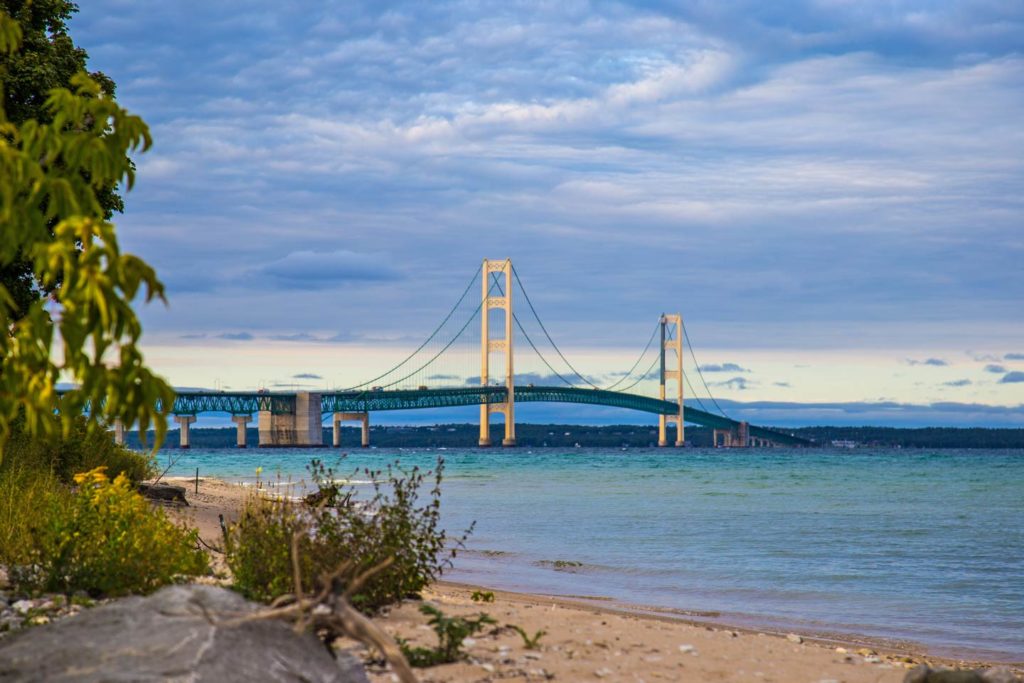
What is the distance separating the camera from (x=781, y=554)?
2180 cm

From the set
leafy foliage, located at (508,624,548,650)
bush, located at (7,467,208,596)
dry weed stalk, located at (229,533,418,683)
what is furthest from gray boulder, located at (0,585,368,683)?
bush, located at (7,467,208,596)

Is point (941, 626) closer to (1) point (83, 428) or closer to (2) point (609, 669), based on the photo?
(2) point (609, 669)

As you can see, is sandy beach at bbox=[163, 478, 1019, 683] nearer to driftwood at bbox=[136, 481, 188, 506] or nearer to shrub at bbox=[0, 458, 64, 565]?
shrub at bbox=[0, 458, 64, 565]

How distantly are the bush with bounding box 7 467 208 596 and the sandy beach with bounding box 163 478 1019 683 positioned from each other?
188 centimetres

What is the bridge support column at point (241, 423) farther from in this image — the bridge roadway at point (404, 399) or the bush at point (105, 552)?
the bush at point (105, 552)

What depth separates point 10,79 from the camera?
17.6 metres

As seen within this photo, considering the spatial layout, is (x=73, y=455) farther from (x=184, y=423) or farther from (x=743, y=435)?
(x=743, y=435)

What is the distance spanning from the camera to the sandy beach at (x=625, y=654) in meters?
7.71

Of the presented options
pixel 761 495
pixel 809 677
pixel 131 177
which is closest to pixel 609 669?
pixel 809 677

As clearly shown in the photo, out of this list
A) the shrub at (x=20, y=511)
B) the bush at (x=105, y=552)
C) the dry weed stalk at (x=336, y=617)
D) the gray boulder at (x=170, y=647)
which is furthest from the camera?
the shrub at (x=20, y=511)

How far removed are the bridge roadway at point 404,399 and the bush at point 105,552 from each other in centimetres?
8262

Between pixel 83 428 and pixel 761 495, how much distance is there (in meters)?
28.7

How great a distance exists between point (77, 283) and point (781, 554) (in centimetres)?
1933

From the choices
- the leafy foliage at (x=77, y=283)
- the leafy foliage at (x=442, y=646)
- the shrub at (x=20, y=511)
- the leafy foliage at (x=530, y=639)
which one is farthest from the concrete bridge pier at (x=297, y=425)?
the leafy foliage at (x=77, y=283)
